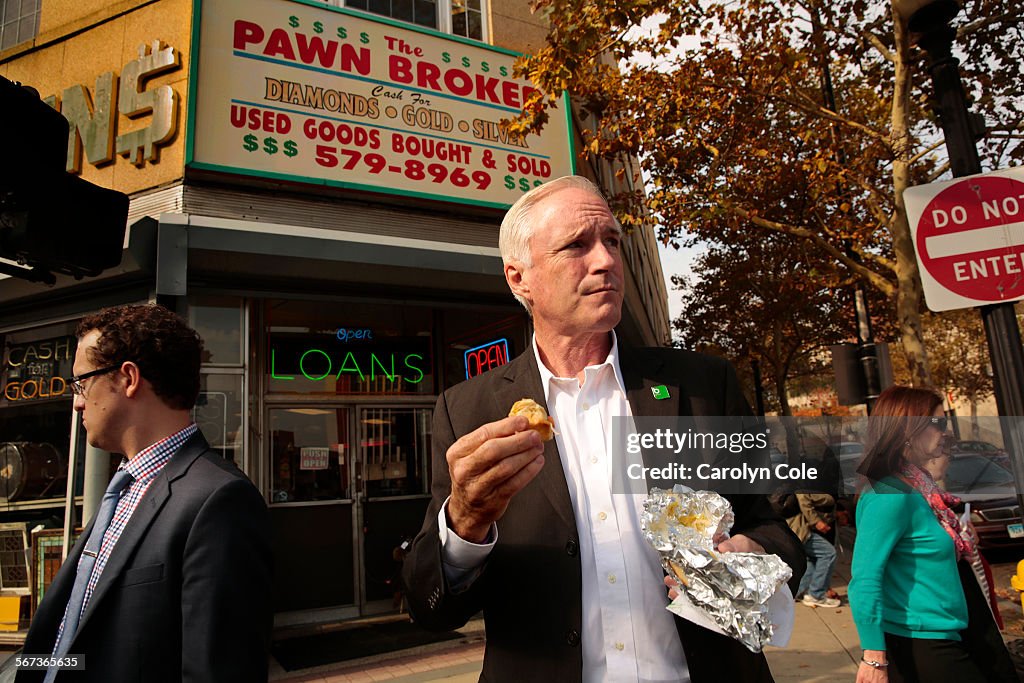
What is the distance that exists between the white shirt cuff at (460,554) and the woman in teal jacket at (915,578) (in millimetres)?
1809

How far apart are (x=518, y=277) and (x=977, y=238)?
301cm

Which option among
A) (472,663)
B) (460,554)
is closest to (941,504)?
(460,554)

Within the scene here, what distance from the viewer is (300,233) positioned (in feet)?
20.6

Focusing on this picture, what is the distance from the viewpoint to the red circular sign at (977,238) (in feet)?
11.2

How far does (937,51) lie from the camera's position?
3990 mm

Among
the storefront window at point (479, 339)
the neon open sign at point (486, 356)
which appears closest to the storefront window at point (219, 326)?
the storefront window at point (479, 339)

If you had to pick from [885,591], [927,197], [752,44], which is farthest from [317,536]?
[752,44]

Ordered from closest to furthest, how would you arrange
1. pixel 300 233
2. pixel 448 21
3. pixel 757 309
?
1. pixel 300 233
2. pixel 448 21
3. pixel 757 309

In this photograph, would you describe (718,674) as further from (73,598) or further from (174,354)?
(174,354)

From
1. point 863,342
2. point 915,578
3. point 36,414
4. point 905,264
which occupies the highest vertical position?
point 905,264

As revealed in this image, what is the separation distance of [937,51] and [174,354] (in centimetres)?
464

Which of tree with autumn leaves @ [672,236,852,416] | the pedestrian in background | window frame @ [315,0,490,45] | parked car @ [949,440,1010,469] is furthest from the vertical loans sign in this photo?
tree with autumn leaves @ [672,236,852,416]

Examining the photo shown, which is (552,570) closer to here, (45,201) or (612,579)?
(612,579)

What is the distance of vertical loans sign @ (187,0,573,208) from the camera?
6.47 m
